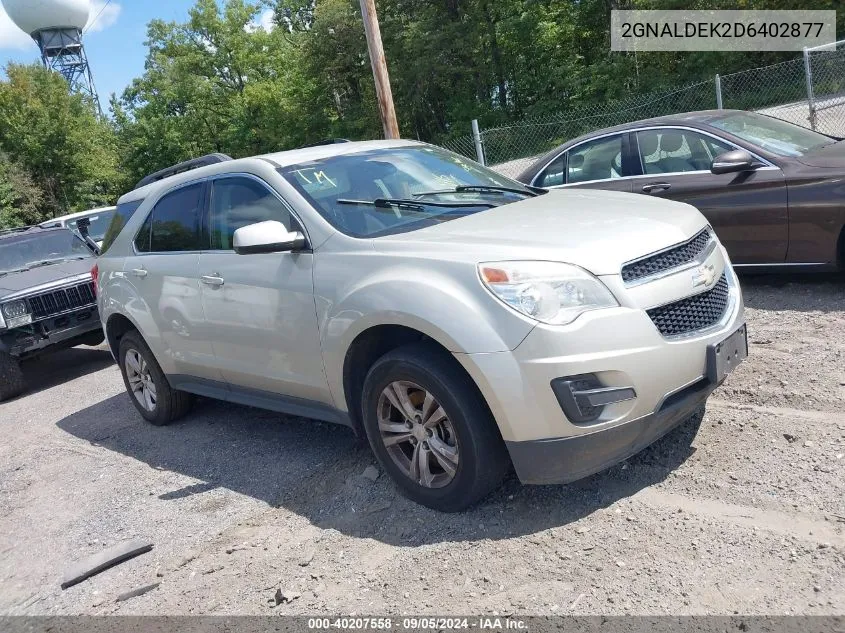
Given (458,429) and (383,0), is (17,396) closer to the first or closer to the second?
(458,429)

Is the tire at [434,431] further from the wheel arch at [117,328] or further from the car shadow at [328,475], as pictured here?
the wheel arch at [117,328]

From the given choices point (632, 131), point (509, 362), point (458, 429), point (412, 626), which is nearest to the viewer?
point (412, 626)

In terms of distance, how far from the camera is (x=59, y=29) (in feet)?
153

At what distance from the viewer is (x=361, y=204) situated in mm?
4184

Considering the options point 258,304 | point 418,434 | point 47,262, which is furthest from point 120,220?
point 47,262

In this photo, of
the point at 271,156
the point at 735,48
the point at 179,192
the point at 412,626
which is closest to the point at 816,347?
the point at 412,626

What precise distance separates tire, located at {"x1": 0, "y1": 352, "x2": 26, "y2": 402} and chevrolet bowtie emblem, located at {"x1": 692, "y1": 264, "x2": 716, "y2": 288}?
7676 mm

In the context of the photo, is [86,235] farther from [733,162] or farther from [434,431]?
[434,431]

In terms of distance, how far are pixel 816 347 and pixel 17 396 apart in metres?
8.25

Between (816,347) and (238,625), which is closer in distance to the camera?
(238,625)

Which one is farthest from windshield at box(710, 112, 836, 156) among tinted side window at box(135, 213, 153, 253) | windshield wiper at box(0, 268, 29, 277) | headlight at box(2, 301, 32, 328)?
windshield wiper at box(0, 268, 29, 277)

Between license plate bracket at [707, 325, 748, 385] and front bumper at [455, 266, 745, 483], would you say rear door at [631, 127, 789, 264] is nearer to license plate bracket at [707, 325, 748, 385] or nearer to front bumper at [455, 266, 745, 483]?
license plate bracket at [707, 325, 748, 385]

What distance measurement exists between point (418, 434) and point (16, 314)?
6560 mm

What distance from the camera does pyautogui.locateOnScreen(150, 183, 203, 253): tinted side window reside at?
505cm
